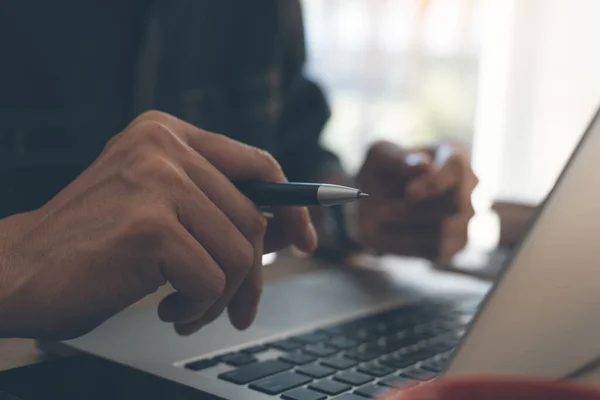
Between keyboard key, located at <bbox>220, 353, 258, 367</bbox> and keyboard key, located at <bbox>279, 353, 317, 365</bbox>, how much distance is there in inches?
0.7

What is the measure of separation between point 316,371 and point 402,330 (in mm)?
136

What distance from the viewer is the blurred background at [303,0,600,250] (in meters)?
2.24

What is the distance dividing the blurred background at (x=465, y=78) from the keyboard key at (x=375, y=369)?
185 cm

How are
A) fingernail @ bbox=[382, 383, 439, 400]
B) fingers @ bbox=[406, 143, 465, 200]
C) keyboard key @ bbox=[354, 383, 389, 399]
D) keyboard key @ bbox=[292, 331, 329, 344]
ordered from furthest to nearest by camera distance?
fingers @ bbox=[406, 143, 465, 200] < keyboard key @ bbox=[292, 331, 329, 344] < keyboard key @ bbox=[354, 383, 389, 399] < fingernail @ bbox=[382, 383, 439, 400]

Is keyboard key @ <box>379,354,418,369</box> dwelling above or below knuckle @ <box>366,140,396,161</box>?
below

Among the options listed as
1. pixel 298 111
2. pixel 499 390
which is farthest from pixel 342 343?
pixel 298 111

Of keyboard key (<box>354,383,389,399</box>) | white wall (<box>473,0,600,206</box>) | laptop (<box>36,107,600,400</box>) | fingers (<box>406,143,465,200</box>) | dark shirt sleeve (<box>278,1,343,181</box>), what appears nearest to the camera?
laptop (<box>36,107,600,400</box>)

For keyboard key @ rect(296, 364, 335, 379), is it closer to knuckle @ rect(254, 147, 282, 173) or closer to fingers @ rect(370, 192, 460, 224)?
knuckle @ rect(254, 147, 282, 173)

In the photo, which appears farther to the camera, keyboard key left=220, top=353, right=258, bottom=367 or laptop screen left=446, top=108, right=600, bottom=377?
keyboard key left=220, top=353, right=258, bottom=367

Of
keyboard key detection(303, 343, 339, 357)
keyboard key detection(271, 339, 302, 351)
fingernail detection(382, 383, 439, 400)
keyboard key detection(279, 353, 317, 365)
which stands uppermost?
keyboard key detection(271, 339, 302, 351)

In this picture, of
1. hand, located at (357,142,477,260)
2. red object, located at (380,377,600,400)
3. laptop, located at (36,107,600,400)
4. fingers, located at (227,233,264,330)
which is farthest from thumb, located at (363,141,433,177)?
red object, located at (380,377,600,400)

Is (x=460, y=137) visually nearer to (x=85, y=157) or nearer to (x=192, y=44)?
(x=192, y=44)

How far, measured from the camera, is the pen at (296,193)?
0.44m

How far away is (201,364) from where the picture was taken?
0.42 m
